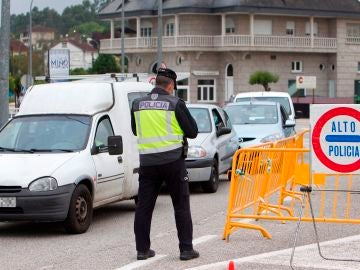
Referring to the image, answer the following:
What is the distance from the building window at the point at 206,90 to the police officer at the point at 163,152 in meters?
76.8

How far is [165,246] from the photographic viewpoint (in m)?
11.7

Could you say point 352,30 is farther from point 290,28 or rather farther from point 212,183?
point 212,183

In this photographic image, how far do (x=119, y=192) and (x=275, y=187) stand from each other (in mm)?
2254

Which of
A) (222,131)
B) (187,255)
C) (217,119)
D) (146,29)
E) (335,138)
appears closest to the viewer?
(335,138)

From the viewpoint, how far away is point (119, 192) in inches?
570

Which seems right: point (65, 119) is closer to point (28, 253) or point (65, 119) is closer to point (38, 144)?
point (38, 144)

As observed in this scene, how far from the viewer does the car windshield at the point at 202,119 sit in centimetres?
1947

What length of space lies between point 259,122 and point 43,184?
40.0 feet

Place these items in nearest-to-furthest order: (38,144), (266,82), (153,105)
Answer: (153,105)
(38,144)
(266,82)

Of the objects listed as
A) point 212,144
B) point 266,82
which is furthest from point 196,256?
point 266,82

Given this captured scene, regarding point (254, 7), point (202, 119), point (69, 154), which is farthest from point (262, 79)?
point (69, 154)

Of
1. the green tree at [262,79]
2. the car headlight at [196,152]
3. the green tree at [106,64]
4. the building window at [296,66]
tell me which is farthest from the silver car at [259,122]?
the green tree at [106,64]

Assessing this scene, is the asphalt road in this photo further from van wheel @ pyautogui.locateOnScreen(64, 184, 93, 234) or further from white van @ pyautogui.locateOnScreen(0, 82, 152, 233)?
white van @ pyautogui.locateOnScreen(0, 82, 152, 233)

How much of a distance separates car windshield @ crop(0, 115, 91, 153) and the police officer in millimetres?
3082
